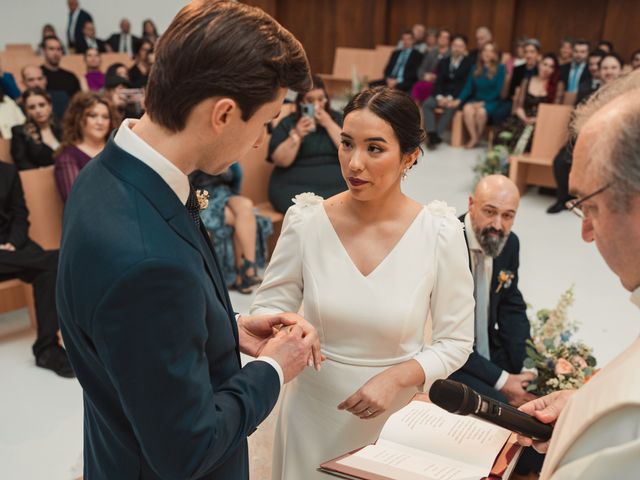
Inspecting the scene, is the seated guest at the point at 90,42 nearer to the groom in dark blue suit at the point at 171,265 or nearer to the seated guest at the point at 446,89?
the seated guest at the point at 446,89

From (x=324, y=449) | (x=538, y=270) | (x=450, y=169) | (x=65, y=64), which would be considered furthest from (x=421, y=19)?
(x=324, y=449)

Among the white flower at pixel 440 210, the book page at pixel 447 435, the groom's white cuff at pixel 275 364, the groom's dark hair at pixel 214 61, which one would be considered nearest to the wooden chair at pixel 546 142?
the white flower at pixel 440 210

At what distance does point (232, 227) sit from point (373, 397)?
3.58m

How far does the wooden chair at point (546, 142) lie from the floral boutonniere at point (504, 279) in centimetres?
497

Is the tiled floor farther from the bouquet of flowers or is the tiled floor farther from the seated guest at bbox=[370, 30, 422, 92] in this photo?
the seated guest at bbox=[370, 30, 422, 92]

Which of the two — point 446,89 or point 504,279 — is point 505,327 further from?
point 446,89

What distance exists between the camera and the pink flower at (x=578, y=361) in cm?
274

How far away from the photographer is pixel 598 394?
1026 mm

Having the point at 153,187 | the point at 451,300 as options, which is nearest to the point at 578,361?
the point at 451,300

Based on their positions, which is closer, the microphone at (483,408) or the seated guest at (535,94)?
the microphone at (483,408)

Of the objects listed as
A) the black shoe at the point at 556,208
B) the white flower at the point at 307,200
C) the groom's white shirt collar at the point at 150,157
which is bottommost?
the black shoe at the point at 556,208

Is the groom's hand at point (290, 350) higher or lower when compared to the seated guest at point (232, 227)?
higher

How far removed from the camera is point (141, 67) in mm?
9234

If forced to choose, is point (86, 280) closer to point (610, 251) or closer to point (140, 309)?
point (140, 309)
